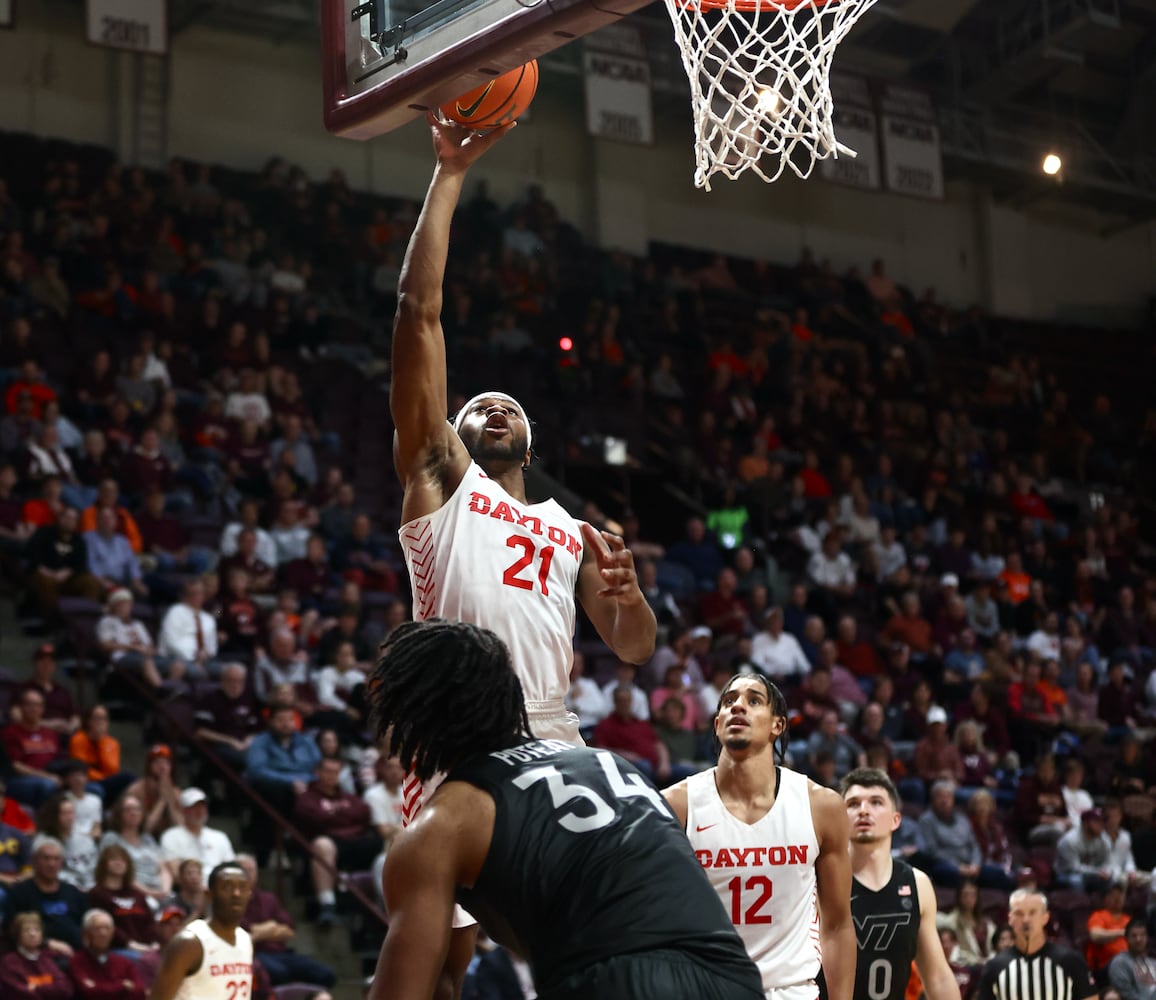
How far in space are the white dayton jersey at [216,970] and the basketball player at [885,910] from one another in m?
2.64

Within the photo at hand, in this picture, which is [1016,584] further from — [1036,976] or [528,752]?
[528,752]

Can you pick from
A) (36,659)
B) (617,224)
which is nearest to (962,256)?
(617,224)

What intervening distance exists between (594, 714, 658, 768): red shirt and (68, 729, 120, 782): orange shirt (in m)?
3.32

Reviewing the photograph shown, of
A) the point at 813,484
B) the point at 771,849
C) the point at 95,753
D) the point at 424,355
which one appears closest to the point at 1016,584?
the point at 813,484

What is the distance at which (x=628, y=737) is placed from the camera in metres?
12.3

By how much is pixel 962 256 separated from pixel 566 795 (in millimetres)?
21423

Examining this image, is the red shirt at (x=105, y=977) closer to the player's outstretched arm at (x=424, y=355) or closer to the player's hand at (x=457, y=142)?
the player's outstretched arm at (x=424, y=355)

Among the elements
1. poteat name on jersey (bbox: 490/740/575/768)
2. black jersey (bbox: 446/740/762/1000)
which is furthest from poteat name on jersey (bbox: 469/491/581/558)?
black jersey (bbox: 446/740/762/1000)

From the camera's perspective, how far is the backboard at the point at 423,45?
4.38 metres

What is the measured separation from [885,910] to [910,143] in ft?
42.9

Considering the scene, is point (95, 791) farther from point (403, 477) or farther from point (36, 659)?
point (403, 477)

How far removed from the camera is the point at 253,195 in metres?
17.9

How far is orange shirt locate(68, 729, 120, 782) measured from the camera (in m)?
10.5

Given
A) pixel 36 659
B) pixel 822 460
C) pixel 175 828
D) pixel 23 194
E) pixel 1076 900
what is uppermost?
pixel 23 194
